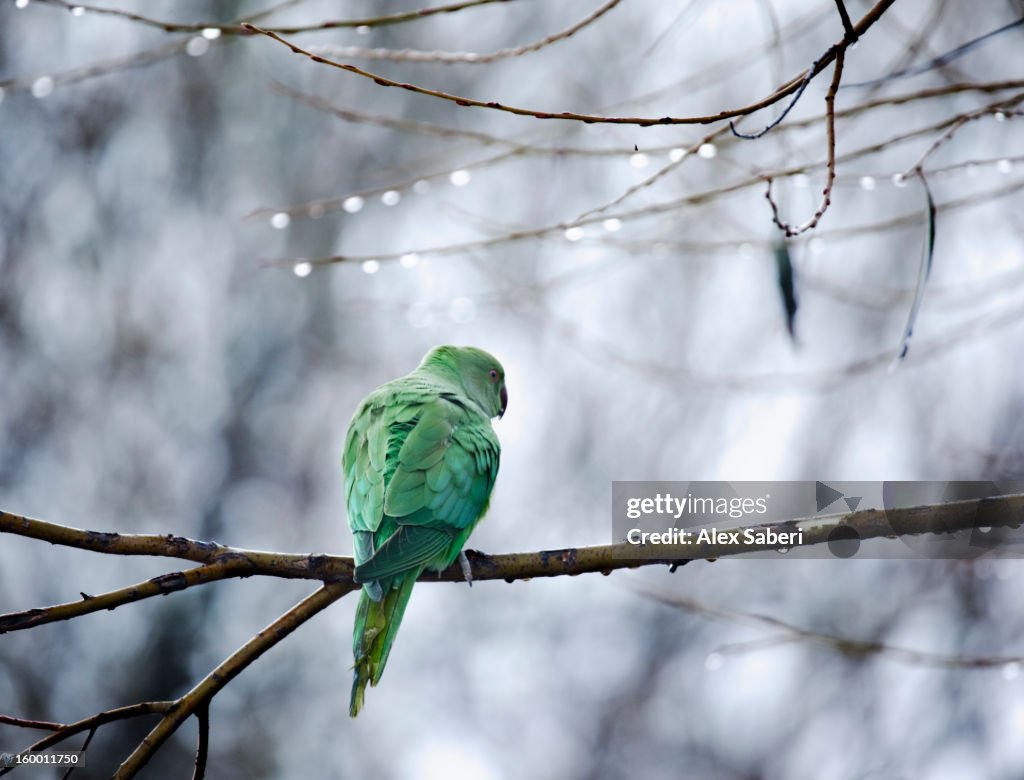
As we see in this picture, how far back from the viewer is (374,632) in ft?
8.52

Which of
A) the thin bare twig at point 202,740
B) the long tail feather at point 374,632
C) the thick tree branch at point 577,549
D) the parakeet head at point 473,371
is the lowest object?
the thin bare twig at point 202,740

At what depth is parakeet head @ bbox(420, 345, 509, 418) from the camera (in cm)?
391

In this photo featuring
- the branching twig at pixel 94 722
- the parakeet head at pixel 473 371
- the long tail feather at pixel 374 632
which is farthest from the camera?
the parakeet head at pixel 473 371

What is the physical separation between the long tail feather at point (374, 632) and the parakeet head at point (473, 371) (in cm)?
127

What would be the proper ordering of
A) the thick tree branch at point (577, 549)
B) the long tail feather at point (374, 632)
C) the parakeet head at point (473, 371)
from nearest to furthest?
the thick tree branch at point (577, 549)
the long tail feather at point (374, 632)
the parakeet head at point (473, 371)

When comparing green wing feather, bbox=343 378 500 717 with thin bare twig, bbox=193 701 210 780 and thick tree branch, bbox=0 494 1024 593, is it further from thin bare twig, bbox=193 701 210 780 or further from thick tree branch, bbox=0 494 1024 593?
thin bare twig, bbox=193 701 210 780

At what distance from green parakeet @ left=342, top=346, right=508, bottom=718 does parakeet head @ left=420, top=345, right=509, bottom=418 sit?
0.73 ft

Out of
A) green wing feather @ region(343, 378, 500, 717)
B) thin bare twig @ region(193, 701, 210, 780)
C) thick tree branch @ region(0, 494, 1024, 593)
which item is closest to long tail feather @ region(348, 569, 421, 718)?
green wing feather @ region(343, 378, 500, 717)

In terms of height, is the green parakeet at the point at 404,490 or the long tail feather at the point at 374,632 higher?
the green parakeet at the point at 404,490

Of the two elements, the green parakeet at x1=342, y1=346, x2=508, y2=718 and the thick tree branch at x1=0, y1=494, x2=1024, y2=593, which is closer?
the thick tree branch at x1=0, y1=494, x2=1024, y2=593

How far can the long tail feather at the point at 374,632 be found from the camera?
250 cm

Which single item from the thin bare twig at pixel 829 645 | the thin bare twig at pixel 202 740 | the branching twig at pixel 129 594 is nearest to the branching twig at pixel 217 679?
the thin bare twig at pixel 202 740

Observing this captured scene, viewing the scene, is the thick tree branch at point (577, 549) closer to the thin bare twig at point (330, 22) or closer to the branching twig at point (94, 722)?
the branching twig at point (94, 722)

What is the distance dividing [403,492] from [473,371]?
1.15 meters
